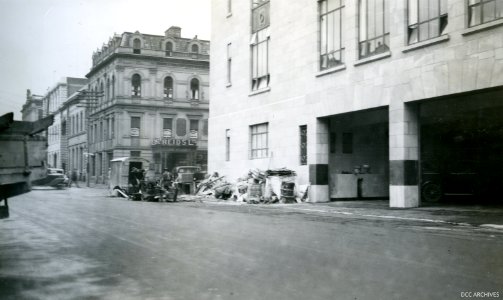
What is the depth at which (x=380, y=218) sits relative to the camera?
1484 cm

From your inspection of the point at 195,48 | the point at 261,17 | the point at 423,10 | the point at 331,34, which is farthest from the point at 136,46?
the point at 423,10

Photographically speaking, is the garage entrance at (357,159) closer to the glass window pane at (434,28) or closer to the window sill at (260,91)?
the window sill at (260,91)

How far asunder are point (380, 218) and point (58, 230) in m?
8.80

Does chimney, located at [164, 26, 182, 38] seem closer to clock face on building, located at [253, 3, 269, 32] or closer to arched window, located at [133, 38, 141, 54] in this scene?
arched window, located at [133, 38, 141, 54]

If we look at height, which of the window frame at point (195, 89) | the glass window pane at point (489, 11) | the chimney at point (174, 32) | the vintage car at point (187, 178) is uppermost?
the chimney at point (174, 32)

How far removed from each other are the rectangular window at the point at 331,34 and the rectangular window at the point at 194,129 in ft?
128

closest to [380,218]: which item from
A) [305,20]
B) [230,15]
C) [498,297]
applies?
[498,297]

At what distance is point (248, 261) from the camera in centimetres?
736

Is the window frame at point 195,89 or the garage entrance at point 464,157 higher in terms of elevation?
the window frame at point 195,89

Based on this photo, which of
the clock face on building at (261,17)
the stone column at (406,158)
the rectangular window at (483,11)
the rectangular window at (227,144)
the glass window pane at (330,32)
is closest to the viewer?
the rectangular window at (483,11)

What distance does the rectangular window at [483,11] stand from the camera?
15.1 m

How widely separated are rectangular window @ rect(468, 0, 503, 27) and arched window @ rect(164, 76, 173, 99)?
4741 cm

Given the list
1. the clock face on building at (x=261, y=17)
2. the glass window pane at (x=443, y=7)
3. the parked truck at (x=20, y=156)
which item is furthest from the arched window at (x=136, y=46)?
the parked truck at (x=20, y=156)

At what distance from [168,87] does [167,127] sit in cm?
480
